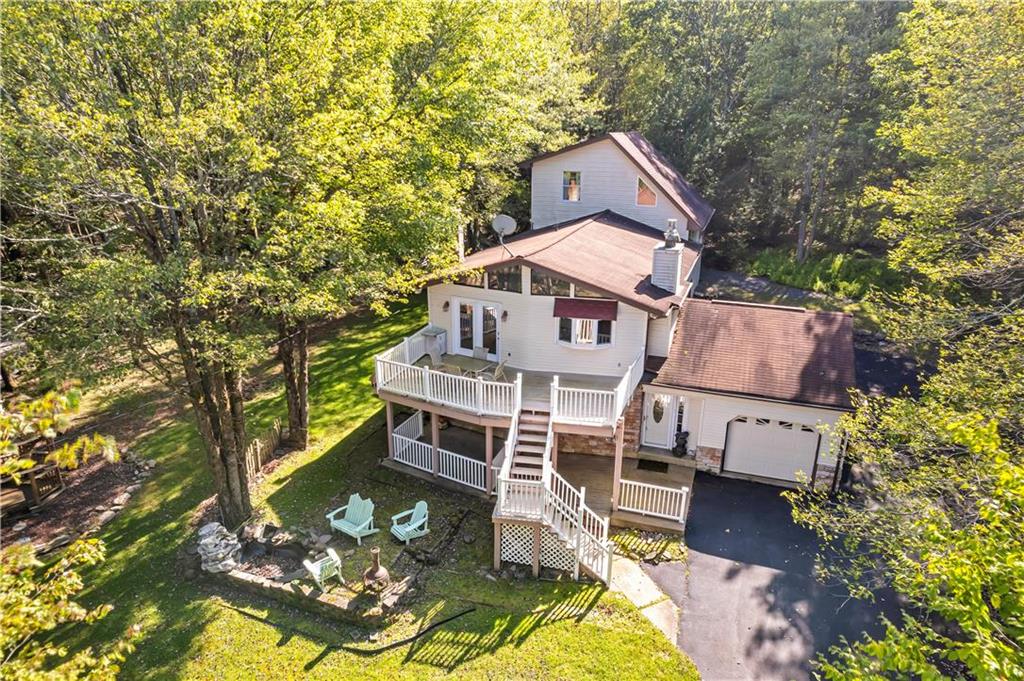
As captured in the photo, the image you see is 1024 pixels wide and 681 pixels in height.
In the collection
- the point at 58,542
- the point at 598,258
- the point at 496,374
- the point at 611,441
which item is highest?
the point at 598,258

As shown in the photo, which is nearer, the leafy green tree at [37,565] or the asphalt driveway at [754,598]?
the leafy green tree at [37,565]

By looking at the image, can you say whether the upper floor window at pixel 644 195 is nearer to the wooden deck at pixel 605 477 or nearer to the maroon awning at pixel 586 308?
the maroon awning at pixel 586 308

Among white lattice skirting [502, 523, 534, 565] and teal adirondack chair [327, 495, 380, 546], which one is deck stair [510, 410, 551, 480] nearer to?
white lattice skirting [502, 523, 534, 565]

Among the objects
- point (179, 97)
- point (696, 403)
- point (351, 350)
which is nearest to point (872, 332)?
point (696, 403)

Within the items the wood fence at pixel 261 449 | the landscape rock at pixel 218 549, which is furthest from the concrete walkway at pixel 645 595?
the wood fence at pixel 261 449

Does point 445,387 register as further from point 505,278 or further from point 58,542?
point 58,542

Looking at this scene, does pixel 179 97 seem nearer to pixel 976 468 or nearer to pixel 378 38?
pixel 378 38

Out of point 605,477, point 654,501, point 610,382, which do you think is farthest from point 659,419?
point 654,501
